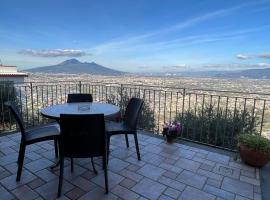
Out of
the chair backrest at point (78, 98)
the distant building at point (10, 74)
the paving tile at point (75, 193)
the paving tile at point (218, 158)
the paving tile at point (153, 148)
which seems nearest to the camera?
the paving tile at point (75, 193)

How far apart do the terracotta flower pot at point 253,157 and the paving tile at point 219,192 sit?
0.84 meters

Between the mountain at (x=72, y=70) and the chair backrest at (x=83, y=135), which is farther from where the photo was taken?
the mountain at (x=72, y=70)

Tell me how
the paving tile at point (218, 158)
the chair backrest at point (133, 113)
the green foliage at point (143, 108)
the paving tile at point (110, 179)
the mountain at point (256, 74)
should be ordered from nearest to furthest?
the paving tile at point (110, 179) → the chair backrest at point (133, 113) → the paving tile at point (218, 158) → the green foliage at point (143, 108) → the mountain at point (256, 74)

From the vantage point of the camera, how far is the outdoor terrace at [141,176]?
199cm

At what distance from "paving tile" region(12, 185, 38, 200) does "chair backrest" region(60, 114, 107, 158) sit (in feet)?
1.63

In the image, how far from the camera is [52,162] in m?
2.62

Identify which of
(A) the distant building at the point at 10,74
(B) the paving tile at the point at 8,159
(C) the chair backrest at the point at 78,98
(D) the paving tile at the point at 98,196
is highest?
(A) the distant building at the point at 10,74

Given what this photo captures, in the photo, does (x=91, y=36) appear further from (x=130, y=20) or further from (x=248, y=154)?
(x=248, y=154)

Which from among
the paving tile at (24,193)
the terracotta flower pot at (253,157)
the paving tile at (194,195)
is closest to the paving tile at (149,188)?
the paving tile at (194,195)

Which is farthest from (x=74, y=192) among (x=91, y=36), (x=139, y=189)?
(x=91, y=36)

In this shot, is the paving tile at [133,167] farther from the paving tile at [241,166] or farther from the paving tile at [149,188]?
the paving tile at [241,166]

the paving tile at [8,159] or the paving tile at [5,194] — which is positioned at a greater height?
the paving tile at [8,159]

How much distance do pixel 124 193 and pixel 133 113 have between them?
1.13 m

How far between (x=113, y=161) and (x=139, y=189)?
0.75m
